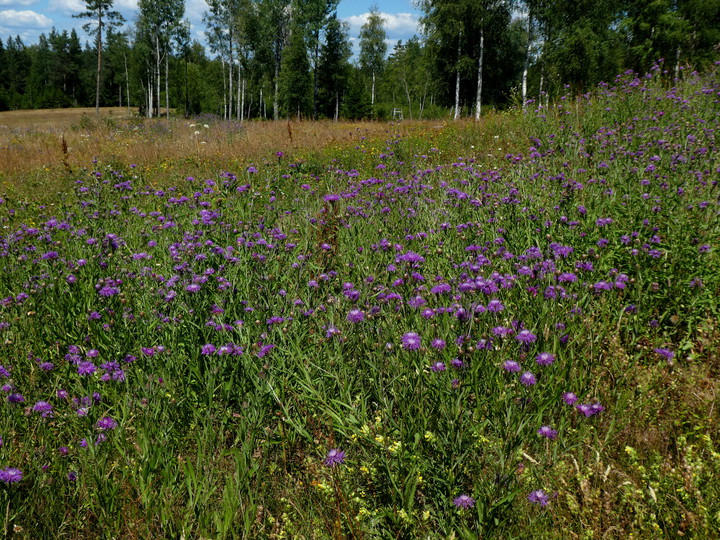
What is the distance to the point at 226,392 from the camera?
7.22 feet

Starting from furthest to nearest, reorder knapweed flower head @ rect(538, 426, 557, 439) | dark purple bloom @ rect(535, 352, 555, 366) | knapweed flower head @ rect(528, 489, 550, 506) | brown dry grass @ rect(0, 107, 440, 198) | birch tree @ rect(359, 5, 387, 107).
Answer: birch tree @ rect(359, 5, 387, 107) < brown dry grass @ rect(0, 107, 440, 198) < dark purple bloom @ rect(535, 352, 555, 366) < knapweed flower head @ rect(538, 426, 557, 439) < knapweed flower head @ rect(528, 489, 550, 506)

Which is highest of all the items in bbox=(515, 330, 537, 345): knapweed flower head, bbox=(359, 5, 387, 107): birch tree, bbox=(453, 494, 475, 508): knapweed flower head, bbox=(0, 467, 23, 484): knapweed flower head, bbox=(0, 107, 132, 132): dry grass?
bbox=(359, 5, 387, 107): birch tree

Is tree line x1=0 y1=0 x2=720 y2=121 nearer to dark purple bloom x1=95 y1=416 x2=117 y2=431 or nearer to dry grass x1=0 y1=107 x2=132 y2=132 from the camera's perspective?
dry grass x1=0 y1=107 x2=132 y2=132

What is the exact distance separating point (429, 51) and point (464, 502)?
96.1ft

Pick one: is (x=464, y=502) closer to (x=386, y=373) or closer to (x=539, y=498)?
(x=539, y=498)

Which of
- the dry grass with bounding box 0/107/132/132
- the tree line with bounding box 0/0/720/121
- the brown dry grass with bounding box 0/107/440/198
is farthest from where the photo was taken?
the dry grass with bounding box 0/107/132/132

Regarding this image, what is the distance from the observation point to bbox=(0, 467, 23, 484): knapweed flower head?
61.6 inches

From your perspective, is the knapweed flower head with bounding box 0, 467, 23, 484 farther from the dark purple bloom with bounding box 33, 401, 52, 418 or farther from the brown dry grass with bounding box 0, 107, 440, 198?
the brown dry grass with bounding box 0, 107, 440, 198

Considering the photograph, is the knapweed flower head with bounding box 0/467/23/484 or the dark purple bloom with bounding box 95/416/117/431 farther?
the dark purple bloom with bounding box 95/416/117/431

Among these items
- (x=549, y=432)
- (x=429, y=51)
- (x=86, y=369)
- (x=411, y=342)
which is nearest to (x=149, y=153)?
(x=86, y=369)

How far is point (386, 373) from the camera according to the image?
2.24m

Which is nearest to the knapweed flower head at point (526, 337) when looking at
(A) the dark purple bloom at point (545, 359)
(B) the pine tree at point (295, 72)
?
(A) the dark purple bloom at point (545, 359)

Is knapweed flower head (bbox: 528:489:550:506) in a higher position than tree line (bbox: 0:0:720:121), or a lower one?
lower

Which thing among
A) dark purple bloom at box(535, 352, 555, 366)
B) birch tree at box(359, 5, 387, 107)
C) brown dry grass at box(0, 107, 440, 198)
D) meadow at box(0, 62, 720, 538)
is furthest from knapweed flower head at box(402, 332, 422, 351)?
birch tree at box(359, 5, 387, 107)
